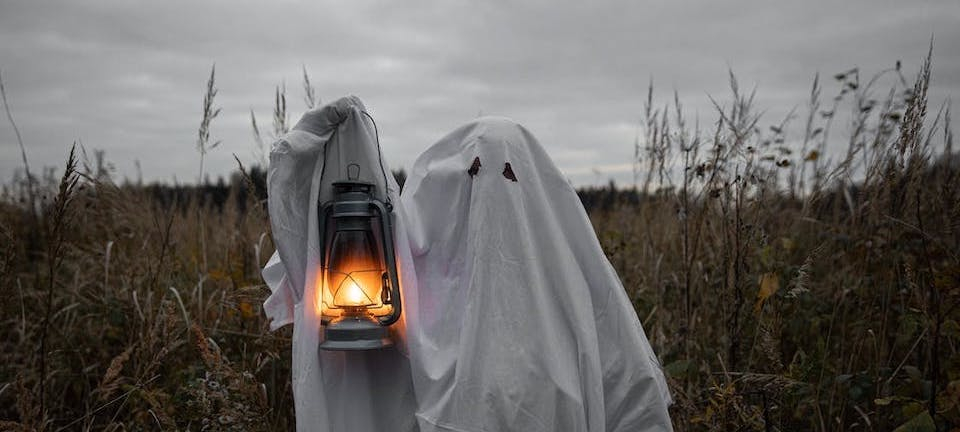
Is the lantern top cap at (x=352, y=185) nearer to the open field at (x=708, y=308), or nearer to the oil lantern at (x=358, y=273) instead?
the oil lantern at (x=358, y=273)

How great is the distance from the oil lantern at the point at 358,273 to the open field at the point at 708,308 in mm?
555

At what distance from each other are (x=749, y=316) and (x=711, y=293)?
431mm

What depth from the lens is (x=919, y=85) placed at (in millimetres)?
1804

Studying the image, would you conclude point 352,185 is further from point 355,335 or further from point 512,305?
point 512,305

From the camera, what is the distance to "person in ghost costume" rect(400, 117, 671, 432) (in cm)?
129

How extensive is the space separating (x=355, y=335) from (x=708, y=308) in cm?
169

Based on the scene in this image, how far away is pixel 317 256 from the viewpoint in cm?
132

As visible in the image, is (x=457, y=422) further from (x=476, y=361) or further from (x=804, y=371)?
(x=804, y=371)

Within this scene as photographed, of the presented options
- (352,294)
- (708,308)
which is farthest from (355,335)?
(708,308)

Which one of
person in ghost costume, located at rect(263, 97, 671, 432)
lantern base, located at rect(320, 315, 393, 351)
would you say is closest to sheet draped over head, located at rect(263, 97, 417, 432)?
person in ghost costume, located at rect(263, 97, 671, 432)

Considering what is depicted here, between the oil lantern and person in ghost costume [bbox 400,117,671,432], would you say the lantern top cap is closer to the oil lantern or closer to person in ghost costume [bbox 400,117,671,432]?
the oil lantern

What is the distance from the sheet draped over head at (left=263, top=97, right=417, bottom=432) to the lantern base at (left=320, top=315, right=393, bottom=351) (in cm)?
11

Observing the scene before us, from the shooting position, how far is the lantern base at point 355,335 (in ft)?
3.98

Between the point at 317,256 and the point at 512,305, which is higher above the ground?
the point at 317,256
